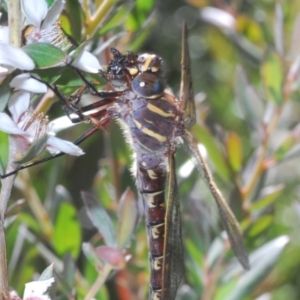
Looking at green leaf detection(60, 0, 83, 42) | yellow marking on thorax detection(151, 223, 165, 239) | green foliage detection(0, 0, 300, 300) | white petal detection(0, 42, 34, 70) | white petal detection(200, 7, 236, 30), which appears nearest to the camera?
white petal detection(0, 42, 34, 70)

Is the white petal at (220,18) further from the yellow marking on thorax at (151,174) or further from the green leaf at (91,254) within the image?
the green leaf at (91,254)

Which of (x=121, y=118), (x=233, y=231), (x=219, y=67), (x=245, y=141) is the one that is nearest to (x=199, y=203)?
(x=233, y=231)

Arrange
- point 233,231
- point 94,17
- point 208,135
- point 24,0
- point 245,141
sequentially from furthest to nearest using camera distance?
point 245,141 → point 208,135 → point 233,231 → point 94,17 → point 24,0

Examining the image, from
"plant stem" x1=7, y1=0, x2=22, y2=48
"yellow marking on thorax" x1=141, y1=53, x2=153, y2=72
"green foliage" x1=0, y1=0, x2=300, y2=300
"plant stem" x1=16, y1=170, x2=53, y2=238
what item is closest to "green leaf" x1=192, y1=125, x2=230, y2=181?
"green foliage" x1=0, y1=0, x2=300, y2=300

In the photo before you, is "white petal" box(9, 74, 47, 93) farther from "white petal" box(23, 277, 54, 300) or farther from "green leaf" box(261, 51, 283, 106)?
"green leaf" box(261, 51, 283, 106)

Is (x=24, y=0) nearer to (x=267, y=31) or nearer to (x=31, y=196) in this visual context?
(x=31, y=196)

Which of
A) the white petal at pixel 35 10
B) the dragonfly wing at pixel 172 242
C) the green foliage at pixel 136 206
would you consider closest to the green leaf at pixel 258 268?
the green foliage at pixel 136 206
